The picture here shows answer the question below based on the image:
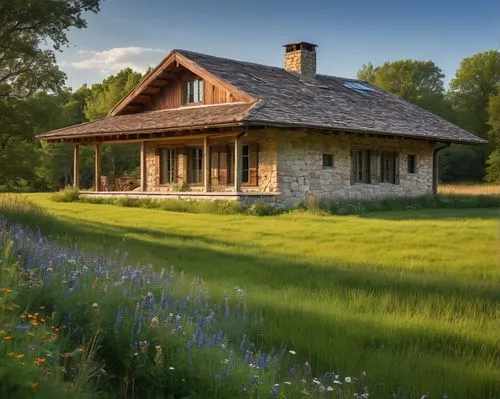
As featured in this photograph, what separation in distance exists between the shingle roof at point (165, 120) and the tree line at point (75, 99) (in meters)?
4.29

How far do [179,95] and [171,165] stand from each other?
10.6 ft

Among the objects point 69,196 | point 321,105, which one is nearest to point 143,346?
point 321,105

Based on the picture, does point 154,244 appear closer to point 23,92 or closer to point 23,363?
point 23,363

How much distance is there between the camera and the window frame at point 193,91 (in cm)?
2858

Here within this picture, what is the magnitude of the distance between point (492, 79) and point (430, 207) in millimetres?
43085

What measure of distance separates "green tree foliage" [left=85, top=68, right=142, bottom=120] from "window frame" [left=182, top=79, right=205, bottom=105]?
31.5 metres

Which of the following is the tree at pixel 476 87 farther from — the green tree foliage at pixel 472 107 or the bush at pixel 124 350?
the bush at pixel 124 350

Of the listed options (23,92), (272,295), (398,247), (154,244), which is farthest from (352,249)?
(23,92)

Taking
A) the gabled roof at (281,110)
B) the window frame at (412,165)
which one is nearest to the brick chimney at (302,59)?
the gabled roof at (281,110)

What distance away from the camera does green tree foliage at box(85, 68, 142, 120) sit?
60.7 metres

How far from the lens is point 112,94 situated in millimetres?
61000

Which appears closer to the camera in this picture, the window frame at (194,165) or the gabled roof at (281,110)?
the gabled roof at (281,110)

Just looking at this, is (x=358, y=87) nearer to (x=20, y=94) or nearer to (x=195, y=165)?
(x=195, y=165)

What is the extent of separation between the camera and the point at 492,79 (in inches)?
2539
